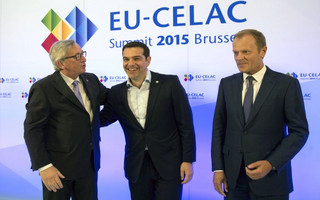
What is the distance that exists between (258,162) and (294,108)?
14.9 inches

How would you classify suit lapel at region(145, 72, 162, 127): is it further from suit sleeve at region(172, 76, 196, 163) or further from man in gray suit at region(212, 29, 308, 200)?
man in gray suit at region(212, 29, 308, 200)

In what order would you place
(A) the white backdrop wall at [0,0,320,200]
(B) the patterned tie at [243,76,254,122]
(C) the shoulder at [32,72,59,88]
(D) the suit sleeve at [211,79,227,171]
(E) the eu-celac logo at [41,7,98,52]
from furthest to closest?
(E) the eu-celac logo at [41,7,98,52], (A) the white backdrop wall at [0,0,320,200], (C) the shoulder at [32,72,59,88], (D) the suit sleeve at [211,79,227,171], (B) the patterned tie at [243,76,254,122]

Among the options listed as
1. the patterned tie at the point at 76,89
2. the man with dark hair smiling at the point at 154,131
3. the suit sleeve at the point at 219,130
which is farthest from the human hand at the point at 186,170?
the patterned tie at the point at 76,89

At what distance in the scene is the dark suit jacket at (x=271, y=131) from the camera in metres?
1.85

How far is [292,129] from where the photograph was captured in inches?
74.1

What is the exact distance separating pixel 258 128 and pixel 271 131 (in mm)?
79

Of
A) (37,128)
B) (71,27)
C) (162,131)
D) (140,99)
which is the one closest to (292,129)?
(162,131)

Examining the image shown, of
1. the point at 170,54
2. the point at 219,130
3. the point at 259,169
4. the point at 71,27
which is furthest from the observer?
the point at 71,27

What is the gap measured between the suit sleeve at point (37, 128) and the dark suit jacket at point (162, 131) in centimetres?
54

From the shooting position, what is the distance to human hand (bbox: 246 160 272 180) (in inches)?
72.3

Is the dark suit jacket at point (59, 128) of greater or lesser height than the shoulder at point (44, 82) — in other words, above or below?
below

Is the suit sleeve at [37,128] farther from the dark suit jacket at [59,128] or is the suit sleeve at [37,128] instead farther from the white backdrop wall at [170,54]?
the white backdrop wall at [170,54]

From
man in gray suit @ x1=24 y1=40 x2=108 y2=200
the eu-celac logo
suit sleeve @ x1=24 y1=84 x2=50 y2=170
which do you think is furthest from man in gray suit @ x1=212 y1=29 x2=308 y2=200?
the eu-celac logo

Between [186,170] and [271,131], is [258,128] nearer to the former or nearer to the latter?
Result: [271,131]
